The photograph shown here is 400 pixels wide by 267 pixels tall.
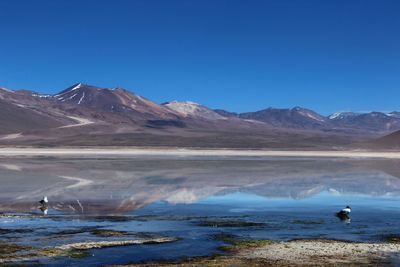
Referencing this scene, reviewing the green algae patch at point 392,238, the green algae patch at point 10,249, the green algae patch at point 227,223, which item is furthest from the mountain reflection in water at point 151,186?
the green algae patch at point 392,238

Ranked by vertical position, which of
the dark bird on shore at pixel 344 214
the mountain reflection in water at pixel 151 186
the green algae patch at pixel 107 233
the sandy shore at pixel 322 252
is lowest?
the sandy shore at pixel 322 252

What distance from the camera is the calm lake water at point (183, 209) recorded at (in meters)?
17.2

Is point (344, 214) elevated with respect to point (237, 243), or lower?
elevated

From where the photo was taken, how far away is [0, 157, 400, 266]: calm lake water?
17203 mm

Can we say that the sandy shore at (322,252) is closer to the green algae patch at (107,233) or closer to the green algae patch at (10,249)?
the green algae patch at (107,233)

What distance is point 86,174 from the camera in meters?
41.0

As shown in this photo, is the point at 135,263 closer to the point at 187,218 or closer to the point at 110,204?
the point at 187,218

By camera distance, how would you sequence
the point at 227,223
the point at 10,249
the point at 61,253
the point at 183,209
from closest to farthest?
the point at 61,253 < the point at 10,249 < the point at 227,223 < the point at 183,209

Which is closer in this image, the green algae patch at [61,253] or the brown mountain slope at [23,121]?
the green algae patch at [61,253]

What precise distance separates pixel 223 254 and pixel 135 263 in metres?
2.42

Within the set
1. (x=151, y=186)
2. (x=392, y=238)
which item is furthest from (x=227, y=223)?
(x=151, y=186)

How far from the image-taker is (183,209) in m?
24.5

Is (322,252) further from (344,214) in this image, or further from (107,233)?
(344,214)

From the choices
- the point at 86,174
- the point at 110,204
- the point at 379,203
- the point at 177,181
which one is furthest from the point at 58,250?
the point at 86,174
